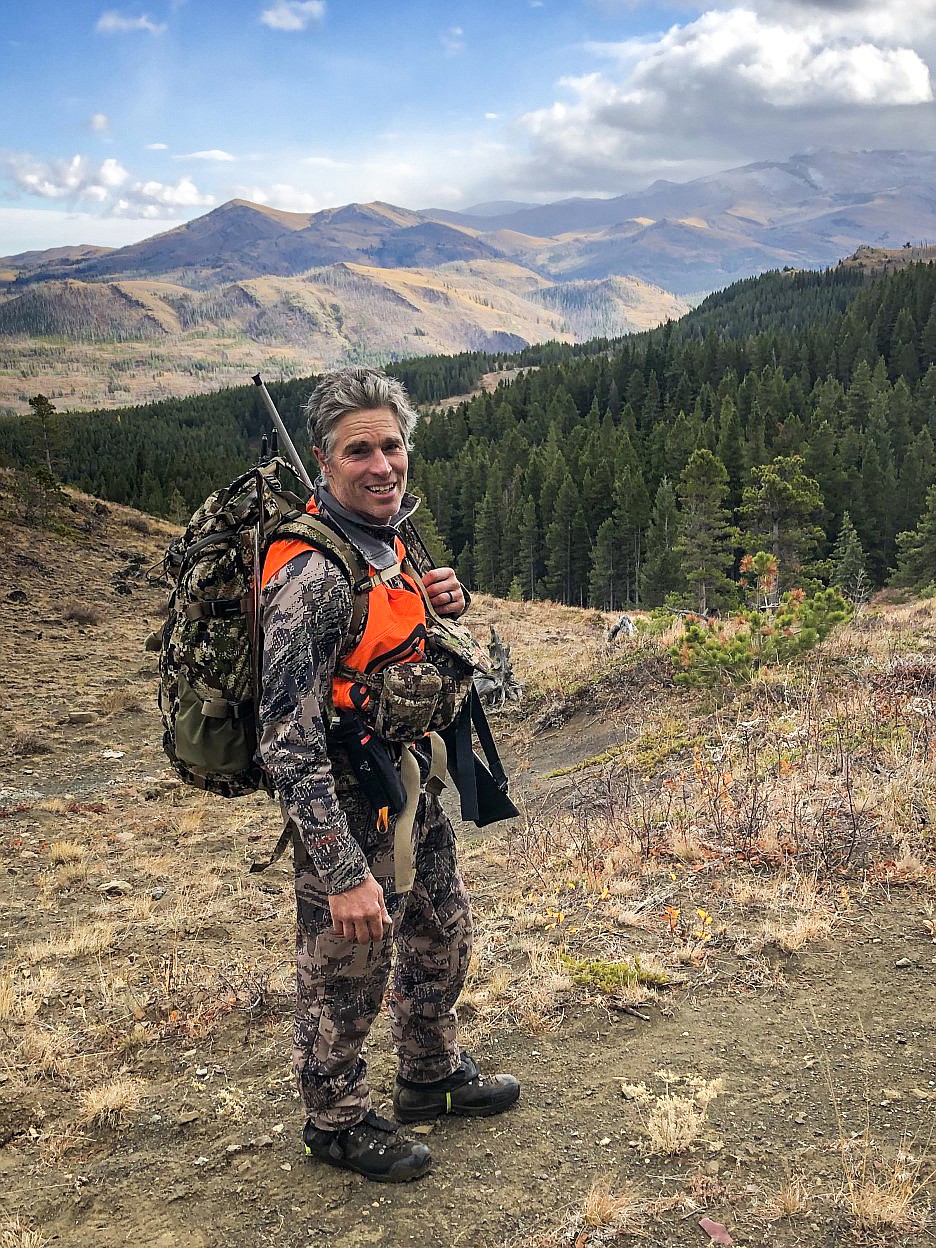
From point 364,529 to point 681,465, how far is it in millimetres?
66262

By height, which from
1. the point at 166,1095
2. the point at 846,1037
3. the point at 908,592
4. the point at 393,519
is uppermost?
the point at 393,519

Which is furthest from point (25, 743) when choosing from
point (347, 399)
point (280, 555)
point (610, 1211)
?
point (610, 1211)

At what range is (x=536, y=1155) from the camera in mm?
3404

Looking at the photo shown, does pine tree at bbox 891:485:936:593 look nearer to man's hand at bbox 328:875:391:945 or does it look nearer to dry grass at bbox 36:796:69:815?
dry grass at bbox 36:796:69:815

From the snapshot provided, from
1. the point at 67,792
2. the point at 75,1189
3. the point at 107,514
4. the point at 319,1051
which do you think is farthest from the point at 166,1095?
the point at 107,514

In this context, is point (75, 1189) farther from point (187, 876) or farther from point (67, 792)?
point (67, 792)

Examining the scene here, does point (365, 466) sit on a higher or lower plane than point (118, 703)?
higher

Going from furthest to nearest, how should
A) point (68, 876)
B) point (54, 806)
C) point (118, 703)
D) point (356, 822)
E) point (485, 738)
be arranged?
point (118, 703) → point (54, 806) → point (68, 876) → point (485, 738) → point (356, 822)

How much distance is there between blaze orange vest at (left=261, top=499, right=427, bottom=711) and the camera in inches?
118

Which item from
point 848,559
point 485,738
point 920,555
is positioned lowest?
point 920,555

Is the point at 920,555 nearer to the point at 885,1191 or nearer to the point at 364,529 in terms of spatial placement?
the point at 885,1191

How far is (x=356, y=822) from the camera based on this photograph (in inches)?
124

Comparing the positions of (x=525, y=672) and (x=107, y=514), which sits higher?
(x=107, y=514)

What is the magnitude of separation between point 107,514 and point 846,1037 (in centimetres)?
4077
